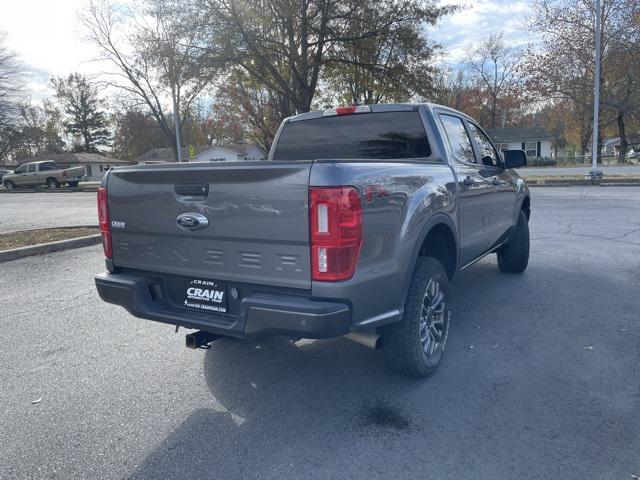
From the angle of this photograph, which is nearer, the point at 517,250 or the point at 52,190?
the point at 517,250

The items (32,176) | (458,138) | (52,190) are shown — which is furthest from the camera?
(32,176)

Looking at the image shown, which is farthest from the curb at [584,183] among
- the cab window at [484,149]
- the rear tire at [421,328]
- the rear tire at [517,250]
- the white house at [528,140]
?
the white house at [528,140]

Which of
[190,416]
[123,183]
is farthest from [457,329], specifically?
[123,183]

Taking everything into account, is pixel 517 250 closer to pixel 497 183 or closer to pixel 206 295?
pixel 497 183

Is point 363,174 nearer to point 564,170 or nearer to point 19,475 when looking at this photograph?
point 19,475

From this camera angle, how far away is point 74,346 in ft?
13.7

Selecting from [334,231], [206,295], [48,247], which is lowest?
[48,247]

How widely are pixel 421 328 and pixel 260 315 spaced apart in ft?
4.06

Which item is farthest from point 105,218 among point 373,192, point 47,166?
point 47,166

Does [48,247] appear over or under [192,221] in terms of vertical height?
under

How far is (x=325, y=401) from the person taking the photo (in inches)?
124

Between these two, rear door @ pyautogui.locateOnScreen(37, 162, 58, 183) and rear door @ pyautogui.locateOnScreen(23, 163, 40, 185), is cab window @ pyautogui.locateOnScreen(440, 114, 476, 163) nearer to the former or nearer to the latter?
rear door @ pyautogui.locateOnScreen(37, 162, 58, 183)

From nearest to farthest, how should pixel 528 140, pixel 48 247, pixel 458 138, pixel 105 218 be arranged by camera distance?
pixel 105 218, pixel 458 138, pixel 48 247, pixel 528 140

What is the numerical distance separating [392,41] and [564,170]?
15.9 m
